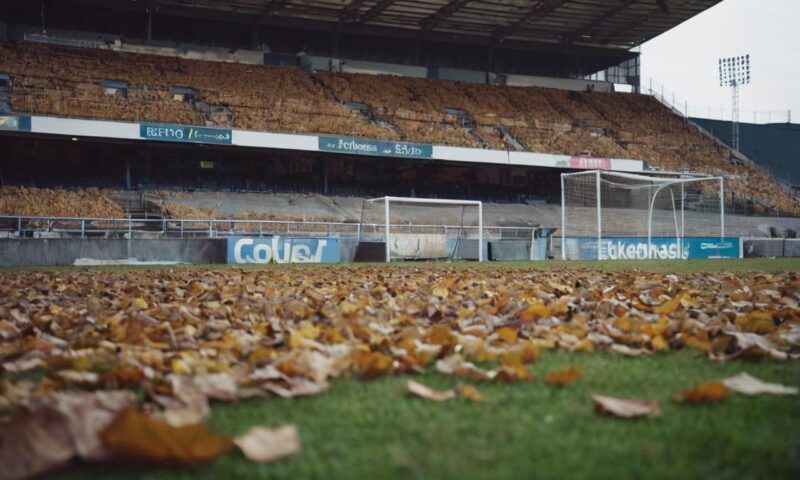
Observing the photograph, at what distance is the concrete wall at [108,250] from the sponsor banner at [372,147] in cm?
1207

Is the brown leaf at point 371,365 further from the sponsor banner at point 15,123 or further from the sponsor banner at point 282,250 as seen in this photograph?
the sponsor banner at point 15,123

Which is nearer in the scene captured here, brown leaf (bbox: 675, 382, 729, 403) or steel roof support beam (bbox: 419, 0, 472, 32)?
brown leaf (bbox: 675, 382, 729, 403)

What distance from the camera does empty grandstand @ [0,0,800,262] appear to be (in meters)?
26.8

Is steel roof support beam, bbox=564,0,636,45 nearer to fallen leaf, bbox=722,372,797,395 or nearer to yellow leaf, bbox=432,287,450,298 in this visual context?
yellow leaf, bbox=432,287,450,298

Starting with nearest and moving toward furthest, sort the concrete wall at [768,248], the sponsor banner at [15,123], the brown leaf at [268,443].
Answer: the brown leaf at [268,443]
the concrete wall at [768,248]
the sponsor banner at [15,123]

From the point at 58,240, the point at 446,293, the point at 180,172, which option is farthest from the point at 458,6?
the point at 446,293

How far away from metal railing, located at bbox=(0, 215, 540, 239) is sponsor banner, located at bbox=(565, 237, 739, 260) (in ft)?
6.35

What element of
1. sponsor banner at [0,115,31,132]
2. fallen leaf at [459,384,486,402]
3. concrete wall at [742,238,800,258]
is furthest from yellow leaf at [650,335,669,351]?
sponsor banner at [0,115,31,132]

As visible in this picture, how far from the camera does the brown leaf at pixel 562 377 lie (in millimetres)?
2287

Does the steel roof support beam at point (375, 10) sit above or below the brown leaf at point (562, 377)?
above

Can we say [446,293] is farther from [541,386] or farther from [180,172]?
[180,172]

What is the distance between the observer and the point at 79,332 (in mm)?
3588

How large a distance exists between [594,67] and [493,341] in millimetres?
46593

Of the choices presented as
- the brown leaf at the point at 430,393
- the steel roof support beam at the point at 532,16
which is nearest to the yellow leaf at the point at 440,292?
the brown leaf at the point at 430,393
